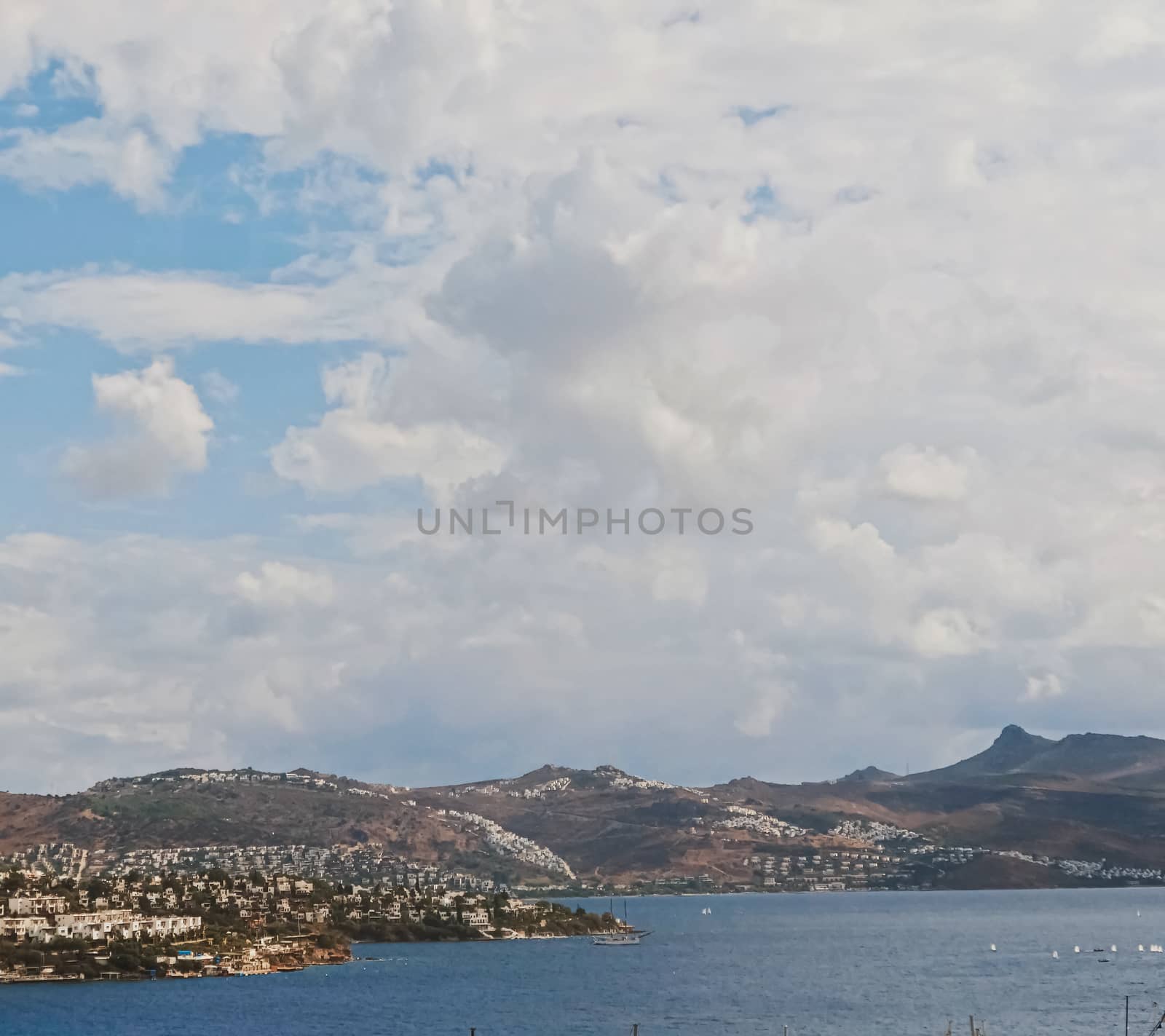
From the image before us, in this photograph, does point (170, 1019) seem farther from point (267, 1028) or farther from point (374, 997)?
point (374, 997)

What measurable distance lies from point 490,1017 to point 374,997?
25.2 meters

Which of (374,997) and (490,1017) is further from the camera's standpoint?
(374,997)

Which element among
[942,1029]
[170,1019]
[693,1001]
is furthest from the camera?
[693,1001]

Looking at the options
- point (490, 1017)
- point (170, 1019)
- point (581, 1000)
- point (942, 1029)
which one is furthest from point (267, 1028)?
point (942, 1029)

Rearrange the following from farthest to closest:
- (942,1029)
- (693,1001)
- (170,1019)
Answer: (693,1001)
(170,1019)
(942,1029)

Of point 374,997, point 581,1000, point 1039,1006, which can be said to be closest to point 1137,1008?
point 1039,1006

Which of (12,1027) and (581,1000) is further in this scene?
(581,1000)

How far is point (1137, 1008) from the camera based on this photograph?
175m

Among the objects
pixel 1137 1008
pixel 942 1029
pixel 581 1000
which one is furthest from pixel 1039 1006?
pixel 581 1000

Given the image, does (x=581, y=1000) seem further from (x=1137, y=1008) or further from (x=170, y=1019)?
(x=1137, y=1008)

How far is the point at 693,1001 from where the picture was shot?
18975 cm

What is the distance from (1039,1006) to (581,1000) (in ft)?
172

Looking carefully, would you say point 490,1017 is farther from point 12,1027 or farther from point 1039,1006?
point 1039,1006

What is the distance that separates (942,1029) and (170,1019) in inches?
3118
